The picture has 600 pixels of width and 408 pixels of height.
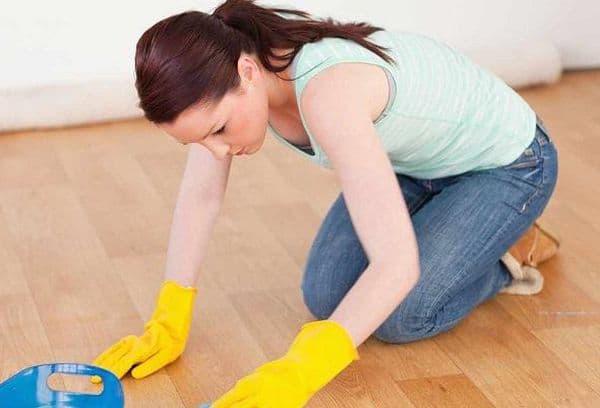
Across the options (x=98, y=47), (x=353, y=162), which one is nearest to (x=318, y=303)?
(x=353, y=162)

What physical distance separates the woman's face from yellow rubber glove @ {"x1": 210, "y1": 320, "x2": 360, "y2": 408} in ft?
0.93

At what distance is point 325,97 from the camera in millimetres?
1641

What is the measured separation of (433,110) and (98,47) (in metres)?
1.50

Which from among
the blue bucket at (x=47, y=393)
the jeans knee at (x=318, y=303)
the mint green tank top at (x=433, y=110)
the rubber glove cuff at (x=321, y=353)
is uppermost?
the mint green tank top at (x=433, y=110)

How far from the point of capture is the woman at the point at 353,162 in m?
1.58

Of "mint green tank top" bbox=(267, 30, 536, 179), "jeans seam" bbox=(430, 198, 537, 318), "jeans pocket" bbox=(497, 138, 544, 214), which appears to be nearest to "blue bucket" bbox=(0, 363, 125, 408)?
"mint green tank top" bbox=(267, 30, 536, 179)

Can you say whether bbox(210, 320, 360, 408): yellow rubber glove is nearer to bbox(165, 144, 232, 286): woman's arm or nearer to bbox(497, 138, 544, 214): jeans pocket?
bbox(165, 144, 232, 286): woman's arm

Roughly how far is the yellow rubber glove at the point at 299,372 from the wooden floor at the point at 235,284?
1.02 feet

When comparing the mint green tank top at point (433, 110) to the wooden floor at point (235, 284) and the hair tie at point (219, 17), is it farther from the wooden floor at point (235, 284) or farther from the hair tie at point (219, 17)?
the wooden floor at point (235, 284)

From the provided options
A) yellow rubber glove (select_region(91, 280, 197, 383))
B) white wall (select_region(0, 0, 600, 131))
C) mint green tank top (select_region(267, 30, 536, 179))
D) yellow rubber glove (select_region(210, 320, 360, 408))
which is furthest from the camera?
white wall (select_region(0, 0, 600, 131))

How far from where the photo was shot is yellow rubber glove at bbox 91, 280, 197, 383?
6.21 ft

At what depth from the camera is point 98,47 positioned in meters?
3.17

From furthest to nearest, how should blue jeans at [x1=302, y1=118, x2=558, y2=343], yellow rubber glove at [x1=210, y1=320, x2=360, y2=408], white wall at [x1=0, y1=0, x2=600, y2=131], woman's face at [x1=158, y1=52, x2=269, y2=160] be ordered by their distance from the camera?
white wall at [x1=0, y1=0, x2=600, y2=131] → blue jeans at [x1=302, y1=118, x2=558, y2=343] → woman's face at [x1=158, y1=52, x2=269, y2=160] → yellow rubber glove at [x1=210, y1=320, x2=360, y2=408]

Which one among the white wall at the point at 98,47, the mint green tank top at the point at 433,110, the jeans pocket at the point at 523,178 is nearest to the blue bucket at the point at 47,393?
Answer: the mint green tank top at the point at 433,110
